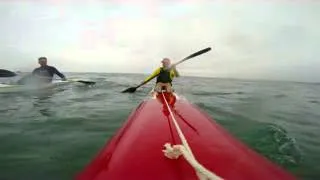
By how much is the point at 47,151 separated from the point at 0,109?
222 inches

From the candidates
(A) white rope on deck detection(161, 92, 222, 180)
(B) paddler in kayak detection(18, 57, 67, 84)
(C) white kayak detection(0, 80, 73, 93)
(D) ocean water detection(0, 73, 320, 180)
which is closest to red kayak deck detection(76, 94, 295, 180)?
(A) white rope on deck detection(161, 92, 222, 180)

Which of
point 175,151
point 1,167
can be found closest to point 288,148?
point 175,151

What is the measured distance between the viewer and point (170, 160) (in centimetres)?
260

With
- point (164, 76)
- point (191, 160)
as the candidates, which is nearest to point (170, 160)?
point (191, 160)

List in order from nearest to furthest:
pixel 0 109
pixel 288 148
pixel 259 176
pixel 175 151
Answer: pixel 259 176 < pixel 175 151 < pixel 288 148 < pixel 0 109

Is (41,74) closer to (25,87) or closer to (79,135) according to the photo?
(25,87)

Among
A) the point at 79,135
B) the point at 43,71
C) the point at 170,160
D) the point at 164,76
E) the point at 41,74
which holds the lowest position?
the point at 79,135

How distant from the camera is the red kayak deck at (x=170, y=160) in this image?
2406 mm

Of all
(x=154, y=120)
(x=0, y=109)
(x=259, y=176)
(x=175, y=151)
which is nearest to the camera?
(x=259, y=176)

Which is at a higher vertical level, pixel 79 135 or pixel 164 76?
pixel 164 76

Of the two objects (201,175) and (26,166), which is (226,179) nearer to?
(201,175)

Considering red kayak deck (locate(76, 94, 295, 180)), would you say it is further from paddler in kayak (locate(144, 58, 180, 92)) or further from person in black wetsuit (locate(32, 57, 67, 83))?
person in black wetsuit (locate(32, 57, 67, 83))

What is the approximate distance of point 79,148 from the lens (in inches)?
238

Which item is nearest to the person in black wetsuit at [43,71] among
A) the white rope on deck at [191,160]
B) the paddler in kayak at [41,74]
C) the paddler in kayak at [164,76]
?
the paddler in kayak at [41,74]
